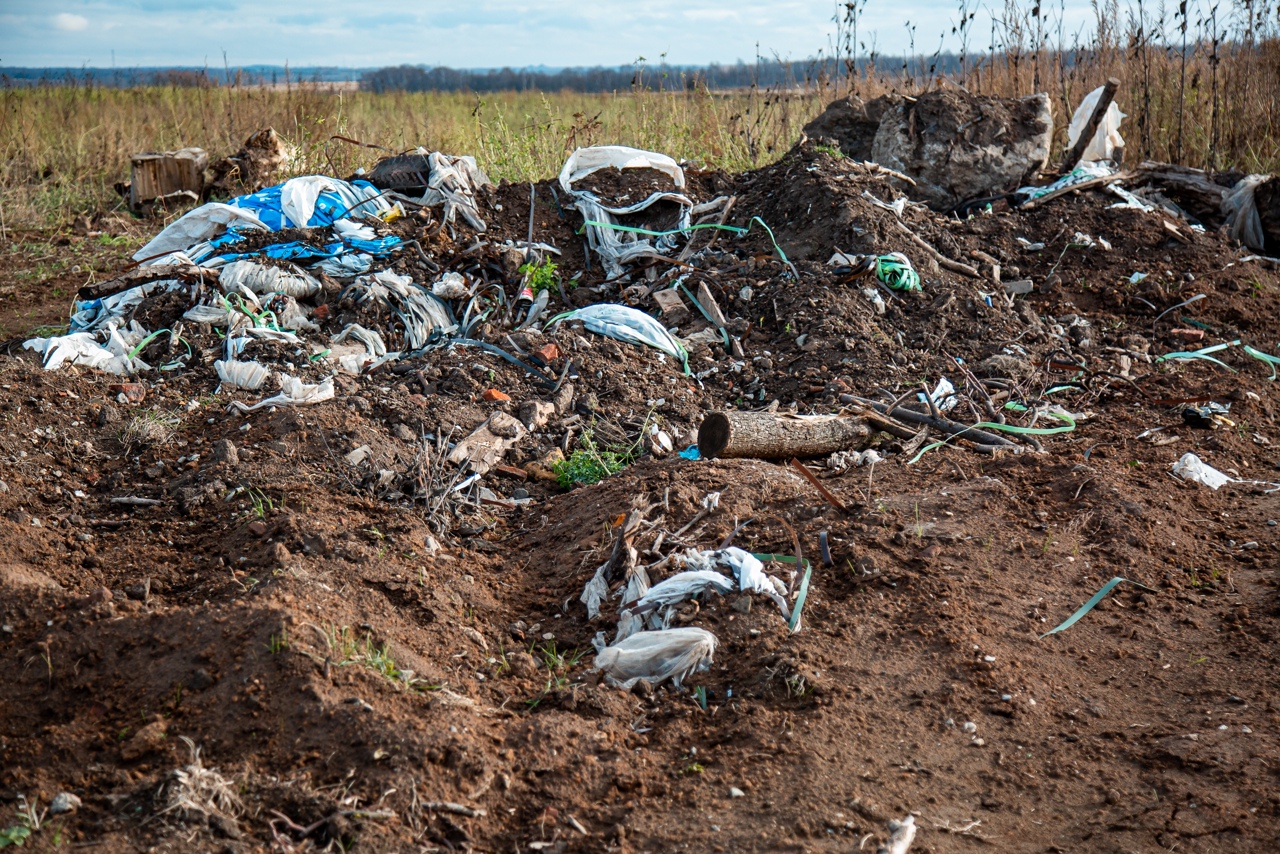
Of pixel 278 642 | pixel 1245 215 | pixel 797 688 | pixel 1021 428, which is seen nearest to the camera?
pixel 278 642

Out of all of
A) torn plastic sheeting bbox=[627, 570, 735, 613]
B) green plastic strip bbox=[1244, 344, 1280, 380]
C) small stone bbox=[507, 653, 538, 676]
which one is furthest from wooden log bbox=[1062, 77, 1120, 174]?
small stone bbox=[507, 653, 538, 676]

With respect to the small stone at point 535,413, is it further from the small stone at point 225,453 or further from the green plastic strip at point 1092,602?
the green plastic strip at point 1092,602

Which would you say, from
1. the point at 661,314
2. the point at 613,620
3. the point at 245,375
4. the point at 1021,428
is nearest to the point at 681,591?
the point at 613,620

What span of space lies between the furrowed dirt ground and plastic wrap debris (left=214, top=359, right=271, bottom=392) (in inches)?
6.5

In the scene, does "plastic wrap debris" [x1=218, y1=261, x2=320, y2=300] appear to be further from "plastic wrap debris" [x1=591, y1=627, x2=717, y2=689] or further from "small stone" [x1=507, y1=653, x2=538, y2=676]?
"plastic wrap debris" [x1=591, y1=627, x2=717, y2=689]

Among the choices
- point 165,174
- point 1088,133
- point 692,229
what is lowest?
point 692,229

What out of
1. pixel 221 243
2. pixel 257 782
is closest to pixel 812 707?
pixel 257 782

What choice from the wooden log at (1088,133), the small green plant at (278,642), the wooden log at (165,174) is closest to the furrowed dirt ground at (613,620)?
the small green plant at (278,642)

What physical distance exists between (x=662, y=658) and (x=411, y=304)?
127 inches

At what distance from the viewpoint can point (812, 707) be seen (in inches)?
95.5

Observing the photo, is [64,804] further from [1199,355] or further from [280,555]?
[1199,355]

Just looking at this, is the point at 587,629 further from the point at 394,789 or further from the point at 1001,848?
the point at 1001,848

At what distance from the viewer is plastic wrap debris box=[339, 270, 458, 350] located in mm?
5125

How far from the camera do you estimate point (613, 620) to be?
112 inches
